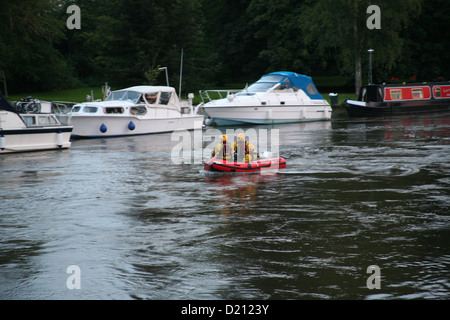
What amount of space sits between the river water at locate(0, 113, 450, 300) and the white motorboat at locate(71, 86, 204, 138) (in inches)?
336

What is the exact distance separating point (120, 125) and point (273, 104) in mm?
9915

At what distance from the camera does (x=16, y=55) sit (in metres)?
53.7

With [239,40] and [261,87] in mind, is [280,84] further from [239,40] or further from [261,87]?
[239,40]

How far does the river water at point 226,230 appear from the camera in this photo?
8164 mm

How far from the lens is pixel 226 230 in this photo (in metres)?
11.0

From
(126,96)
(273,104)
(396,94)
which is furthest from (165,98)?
(396,94)

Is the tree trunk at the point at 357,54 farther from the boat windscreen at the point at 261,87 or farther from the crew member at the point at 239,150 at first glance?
the crew member at the point at 239,150

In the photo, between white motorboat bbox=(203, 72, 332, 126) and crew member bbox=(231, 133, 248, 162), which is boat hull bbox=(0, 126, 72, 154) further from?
white motorboat bbox=(203, 72, 332, 126)

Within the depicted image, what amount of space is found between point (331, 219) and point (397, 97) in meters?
33.1

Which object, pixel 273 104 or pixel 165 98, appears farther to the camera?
pixel 273 104

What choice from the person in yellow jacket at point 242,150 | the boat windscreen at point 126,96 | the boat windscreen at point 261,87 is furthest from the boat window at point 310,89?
the person in yellow jacket at point 242,150

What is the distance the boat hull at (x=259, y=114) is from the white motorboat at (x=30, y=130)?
11537 millimetres

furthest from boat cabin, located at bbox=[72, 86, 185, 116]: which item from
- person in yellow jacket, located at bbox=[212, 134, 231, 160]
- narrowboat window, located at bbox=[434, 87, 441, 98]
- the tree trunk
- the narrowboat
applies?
the tree trunk
